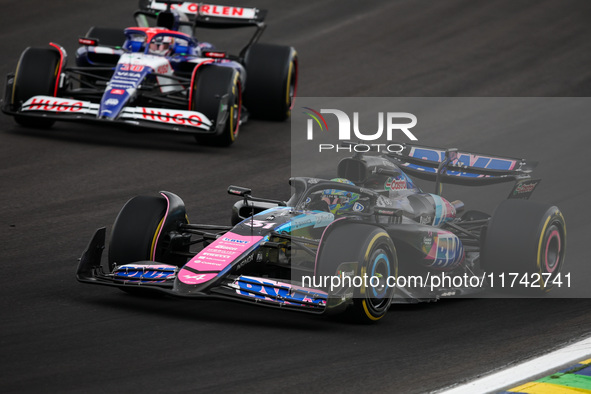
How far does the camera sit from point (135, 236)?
8328 millimetres

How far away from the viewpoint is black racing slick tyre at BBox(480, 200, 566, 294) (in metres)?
8.81

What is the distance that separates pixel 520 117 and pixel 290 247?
9818 mm

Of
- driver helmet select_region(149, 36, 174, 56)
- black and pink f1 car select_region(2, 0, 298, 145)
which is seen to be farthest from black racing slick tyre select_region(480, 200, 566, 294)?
driver helmet select_region(149, 36, 174, 56)

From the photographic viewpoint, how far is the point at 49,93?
14445 mm

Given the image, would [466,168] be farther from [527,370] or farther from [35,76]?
[35,76]

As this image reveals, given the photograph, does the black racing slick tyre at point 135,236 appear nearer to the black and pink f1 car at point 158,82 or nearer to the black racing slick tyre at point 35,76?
the black and pink f1 car at point 158,82

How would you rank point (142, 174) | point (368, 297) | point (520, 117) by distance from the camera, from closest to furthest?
point (368, 297)
point (142, 174)
point (520, 117)

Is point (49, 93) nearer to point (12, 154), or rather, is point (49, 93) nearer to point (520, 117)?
point (12, 154)

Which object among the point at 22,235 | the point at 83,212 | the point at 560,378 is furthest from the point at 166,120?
the point at 560,378

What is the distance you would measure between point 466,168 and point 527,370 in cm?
368

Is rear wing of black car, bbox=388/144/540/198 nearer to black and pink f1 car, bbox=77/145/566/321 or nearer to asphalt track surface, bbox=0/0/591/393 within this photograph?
black and pink f1 car, bbox=77/145/566/321

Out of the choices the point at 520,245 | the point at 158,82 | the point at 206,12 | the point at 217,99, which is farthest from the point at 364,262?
the point at 206,12

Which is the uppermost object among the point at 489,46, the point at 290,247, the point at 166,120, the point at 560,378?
the point at 489,46

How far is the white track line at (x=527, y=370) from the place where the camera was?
6.35m
